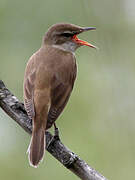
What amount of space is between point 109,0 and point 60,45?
1.04 meters

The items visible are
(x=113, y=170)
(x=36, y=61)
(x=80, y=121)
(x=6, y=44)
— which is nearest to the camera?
(x=36, y=61)

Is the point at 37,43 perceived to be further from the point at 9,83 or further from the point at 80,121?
the point at 80,121

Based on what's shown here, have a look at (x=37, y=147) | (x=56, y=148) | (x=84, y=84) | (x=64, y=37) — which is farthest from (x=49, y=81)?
(x=84, y=84)

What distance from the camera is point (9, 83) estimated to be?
730cm

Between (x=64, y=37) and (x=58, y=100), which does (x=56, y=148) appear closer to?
(x=58, y=100)

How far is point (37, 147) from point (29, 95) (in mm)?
722

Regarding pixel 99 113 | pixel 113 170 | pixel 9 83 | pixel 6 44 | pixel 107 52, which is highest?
pixel 107 52

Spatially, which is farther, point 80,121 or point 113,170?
point 80,121

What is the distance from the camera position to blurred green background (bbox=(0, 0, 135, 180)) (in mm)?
6270

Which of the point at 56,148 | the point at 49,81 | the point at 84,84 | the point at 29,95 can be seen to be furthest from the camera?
the point at 84,84

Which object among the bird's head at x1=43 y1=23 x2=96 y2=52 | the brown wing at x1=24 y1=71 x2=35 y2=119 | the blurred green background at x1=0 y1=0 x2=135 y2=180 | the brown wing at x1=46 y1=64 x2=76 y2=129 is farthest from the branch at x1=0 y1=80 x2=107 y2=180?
the bird's head at x1=43 y1=23 x2=96 y2=52

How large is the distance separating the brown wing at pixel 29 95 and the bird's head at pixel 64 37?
1165mm

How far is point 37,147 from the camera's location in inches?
194

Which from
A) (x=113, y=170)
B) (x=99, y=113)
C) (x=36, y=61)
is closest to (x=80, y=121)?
(x=99, y=113)
